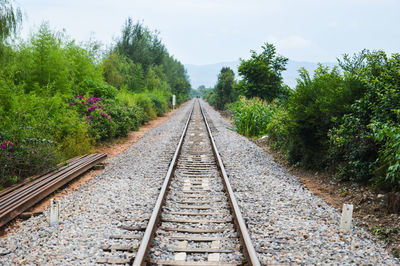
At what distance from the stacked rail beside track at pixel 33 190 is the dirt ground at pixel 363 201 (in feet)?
17.5

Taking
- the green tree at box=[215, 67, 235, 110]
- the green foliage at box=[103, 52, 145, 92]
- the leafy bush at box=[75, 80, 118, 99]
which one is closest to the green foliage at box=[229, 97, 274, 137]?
the leafy bush at box=[75, 80, 118, 99]

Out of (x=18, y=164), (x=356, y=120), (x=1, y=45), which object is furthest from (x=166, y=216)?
(x=1, y=45)

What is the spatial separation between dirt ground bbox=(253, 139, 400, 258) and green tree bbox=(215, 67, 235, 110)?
94.3 ft

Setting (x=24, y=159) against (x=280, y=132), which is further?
(x=280, y=132)

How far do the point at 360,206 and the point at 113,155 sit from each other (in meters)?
7.69

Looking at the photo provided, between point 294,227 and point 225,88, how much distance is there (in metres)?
33.5

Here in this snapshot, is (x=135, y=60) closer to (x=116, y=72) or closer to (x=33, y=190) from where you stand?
(x=116, y=72)

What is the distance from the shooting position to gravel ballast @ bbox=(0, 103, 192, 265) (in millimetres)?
3686

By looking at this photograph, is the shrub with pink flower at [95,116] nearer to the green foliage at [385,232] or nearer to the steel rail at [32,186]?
the steel rail at [32,186]

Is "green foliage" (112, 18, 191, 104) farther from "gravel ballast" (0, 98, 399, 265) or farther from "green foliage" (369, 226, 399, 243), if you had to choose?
"green foliage" (369, 226, 399, 243)

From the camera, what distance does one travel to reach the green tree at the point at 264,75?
763 inches

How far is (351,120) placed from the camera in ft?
21.5

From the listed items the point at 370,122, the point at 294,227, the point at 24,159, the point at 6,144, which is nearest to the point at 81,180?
the point at 24,159

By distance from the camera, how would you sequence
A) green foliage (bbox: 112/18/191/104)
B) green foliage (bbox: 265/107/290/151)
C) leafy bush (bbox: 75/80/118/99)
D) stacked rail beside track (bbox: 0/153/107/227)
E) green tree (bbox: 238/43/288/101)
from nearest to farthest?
stacked rail beside track (bbox: 0/153/107/227)
green foliage (bbox: 265/107/290/151)
leafy bush (bbox: 75/80/118/99)
green tree (bbox: 238/43/288/101)
green foliage (bbox: 112/18/191/104)
